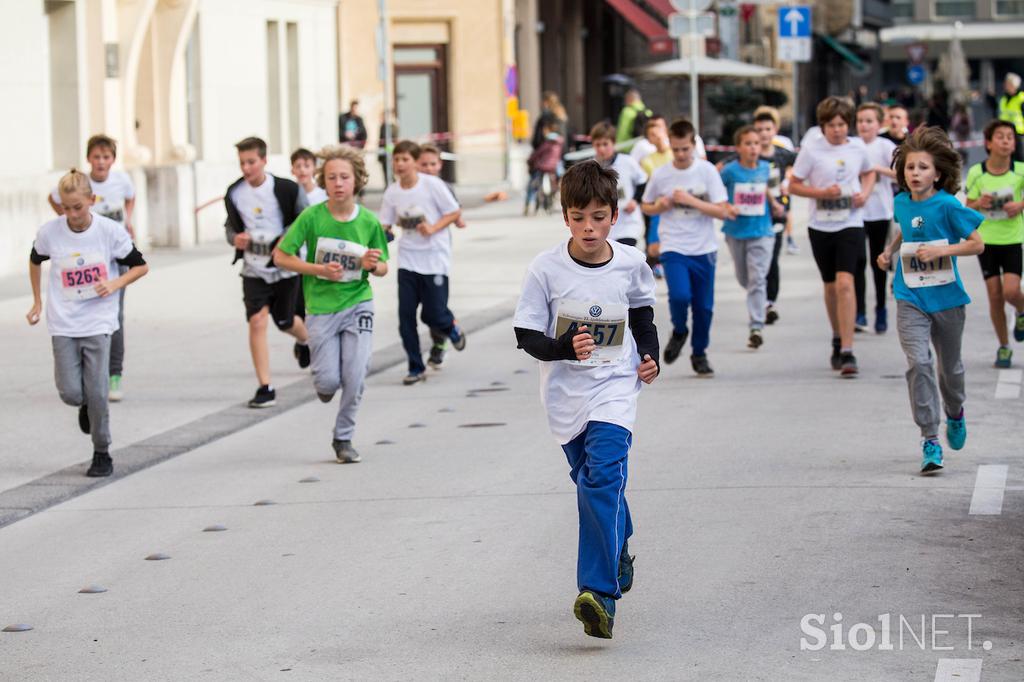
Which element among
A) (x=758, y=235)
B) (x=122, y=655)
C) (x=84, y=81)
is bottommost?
(x=122, y=655)

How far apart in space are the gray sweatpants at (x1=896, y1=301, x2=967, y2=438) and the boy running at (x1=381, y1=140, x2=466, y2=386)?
176 inches

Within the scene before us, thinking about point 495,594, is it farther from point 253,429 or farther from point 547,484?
point 253,429

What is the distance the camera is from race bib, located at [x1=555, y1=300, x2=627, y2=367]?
21.6 ft

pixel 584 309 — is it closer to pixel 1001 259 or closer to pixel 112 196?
pixel 1001 259

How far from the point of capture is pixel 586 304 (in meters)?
6.58

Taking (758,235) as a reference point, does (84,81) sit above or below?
above

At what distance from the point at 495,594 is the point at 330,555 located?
3.40 ft

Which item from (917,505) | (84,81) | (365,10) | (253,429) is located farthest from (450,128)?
(917,505)

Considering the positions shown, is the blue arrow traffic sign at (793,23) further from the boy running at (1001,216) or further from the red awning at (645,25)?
the red awning at (645,25)

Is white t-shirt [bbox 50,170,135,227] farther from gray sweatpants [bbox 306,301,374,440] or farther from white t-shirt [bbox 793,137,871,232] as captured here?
white t-shirt [bbox 793,137,871,232]

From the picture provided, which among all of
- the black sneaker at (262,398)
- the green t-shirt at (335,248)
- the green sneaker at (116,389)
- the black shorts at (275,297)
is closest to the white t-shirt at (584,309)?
the green t-shirt at (335,248)

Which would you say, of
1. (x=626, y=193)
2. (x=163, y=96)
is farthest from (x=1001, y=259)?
(x=163, y=96)

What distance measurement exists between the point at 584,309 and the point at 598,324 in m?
0.07

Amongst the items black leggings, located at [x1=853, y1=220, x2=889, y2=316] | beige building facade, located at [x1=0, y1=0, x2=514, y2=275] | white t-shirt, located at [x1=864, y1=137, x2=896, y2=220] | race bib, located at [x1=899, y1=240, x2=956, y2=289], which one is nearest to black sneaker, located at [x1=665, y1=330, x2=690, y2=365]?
black leggings, located at [x1=853, y1=220, x2=889, y2=316]
